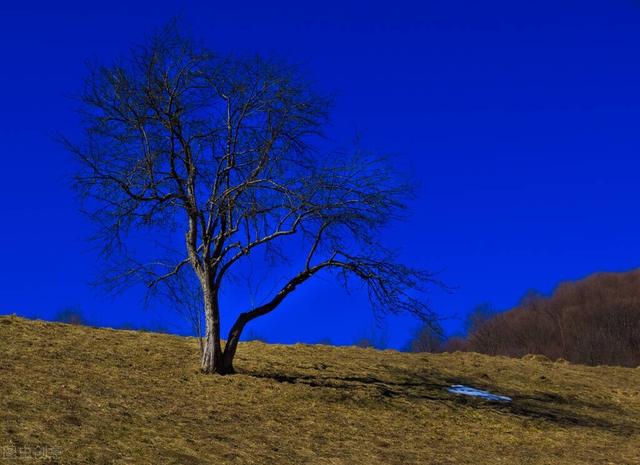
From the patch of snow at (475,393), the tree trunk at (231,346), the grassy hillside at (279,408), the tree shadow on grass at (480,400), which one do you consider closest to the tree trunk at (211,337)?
the tree trunk at (231,346)

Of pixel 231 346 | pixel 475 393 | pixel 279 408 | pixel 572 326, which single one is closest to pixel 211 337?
pixel 231 346

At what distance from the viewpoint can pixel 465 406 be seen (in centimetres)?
1368

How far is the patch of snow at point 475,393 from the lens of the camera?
14812 millimetres

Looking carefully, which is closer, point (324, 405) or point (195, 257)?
point (324, 405)

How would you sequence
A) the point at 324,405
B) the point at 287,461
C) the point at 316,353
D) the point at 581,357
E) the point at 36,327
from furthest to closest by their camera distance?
the point at 581,357
the point at 316,353
the point at 36,327
the point at 324,405
the point at 287,461

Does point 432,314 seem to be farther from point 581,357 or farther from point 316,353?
point 581,357

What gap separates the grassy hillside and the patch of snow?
1.18 ft

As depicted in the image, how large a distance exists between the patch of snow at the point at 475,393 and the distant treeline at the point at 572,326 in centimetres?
2609

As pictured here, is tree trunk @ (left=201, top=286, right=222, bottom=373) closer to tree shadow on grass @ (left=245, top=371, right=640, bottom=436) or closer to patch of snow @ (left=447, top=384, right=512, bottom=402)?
tree shadow on grass @ (left=245, top=371, right=640, bottom=436)

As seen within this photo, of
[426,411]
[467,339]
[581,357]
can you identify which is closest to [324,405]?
[426,411]

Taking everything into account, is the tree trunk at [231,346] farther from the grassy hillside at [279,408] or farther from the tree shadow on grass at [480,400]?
the tree shadow on grass at [480,400]

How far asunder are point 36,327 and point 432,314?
8.74m

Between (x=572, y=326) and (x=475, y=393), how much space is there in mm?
38801

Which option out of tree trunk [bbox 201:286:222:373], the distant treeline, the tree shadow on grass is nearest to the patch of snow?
the tree shadow on grass
